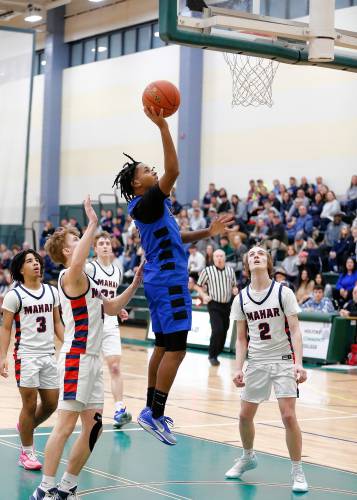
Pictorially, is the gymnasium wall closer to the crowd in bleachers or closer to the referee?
the crowd in bleachers

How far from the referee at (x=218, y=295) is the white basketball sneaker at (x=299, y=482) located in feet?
28.3

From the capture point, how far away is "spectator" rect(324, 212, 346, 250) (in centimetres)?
1977

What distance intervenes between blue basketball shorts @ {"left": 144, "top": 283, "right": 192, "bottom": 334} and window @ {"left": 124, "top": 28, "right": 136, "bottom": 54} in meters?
24.0

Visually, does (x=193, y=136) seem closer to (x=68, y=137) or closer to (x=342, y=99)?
(x=342, y=99)

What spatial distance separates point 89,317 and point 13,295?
170 cm

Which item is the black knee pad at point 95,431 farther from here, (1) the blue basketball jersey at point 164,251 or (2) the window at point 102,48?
(2) the window at point 102,48

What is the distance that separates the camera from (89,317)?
6297 millimetres

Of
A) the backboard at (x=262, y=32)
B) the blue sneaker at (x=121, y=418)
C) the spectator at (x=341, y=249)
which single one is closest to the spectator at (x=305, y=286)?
the spectator at (x=341, y=249)

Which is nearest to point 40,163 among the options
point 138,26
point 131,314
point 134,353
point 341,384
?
point 138,26

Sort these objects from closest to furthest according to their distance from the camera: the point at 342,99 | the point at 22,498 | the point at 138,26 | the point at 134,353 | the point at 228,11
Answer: the point at 22,498, the point at 228,11, the point at 134,353, the point at 342,99, the point at 138,26

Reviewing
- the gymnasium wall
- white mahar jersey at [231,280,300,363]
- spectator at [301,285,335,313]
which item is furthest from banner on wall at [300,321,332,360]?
white mahar jersey at [231,280,300,363]

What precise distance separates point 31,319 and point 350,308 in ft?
31.8

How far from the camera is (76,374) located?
6172 millimetres

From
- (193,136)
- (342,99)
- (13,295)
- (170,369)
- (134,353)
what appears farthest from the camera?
(193,136)
